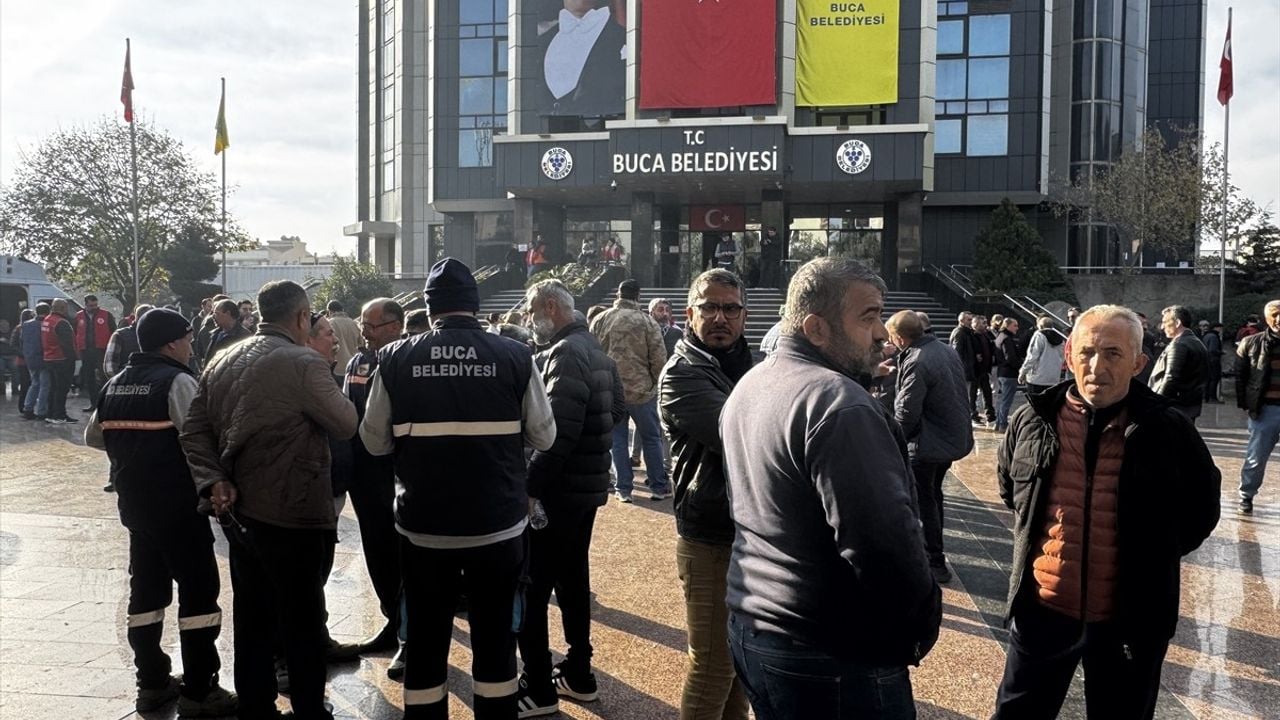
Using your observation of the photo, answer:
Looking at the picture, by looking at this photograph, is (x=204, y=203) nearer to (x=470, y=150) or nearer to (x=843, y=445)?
(x=470, y=150)

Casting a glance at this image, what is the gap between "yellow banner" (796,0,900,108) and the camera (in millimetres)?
30562

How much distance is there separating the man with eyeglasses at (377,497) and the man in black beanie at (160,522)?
883 mm

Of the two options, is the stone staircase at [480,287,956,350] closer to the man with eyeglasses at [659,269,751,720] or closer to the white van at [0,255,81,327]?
the white van at [0,255,81,327]

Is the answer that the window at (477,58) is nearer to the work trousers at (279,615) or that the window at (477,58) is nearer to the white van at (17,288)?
the white van at (17,288)

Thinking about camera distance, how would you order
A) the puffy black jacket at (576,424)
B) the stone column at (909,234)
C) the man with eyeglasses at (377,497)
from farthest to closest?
the stone column at (909,234)
the man with eyeglasses at (377,497)
the puffy black jacket at (576,424)

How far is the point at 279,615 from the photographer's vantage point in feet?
12.9

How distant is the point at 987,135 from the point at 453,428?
116ft

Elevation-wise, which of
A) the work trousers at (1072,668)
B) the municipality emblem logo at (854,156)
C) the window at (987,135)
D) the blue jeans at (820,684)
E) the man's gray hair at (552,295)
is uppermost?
the window at (987,135)

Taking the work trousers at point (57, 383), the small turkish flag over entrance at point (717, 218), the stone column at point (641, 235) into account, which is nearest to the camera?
the work trousers at point (57, 383)

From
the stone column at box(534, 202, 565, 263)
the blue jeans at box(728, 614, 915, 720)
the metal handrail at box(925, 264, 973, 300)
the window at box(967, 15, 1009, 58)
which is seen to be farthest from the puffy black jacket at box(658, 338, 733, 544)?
the window at box(967, 15, 1009, 58)

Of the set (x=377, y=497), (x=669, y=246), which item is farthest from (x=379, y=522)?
(x=669, y=246)

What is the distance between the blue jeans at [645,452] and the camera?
29.3ft

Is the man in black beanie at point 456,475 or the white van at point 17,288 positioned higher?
the white van at point 17,288

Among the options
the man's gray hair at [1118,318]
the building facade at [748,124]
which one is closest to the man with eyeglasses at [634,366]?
the man's gray hair at [1118,318]
